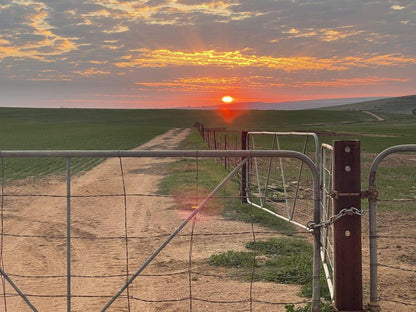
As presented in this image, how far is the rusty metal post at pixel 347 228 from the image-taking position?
4219 mm

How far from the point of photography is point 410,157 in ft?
81.7

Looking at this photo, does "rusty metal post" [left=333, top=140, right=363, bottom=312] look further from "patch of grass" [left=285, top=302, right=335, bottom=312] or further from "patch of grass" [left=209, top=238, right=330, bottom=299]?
"patch of grass" [left=209, top=238, right=330, bottom=299]

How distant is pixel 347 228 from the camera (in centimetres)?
426

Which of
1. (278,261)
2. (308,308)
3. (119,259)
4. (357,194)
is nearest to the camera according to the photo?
(357,194)

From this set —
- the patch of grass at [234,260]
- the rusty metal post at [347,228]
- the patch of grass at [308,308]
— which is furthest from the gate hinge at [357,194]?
the patch of grass at [234,260]

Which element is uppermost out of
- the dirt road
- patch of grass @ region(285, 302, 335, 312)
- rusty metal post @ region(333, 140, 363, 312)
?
rusty metal post @ region(333, 140, 363, 312)

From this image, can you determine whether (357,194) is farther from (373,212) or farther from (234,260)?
(234,260)

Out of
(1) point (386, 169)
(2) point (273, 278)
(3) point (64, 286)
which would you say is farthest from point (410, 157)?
(3) point (64, 286)

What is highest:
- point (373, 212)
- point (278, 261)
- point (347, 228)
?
point (373, 212)

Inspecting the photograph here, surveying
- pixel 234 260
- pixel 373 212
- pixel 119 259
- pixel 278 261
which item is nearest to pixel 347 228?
pixel 373 212

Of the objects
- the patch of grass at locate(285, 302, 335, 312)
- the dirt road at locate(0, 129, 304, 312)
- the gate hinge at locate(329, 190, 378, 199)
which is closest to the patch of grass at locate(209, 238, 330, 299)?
the dirt road at locate(0, 129, 304, 312)

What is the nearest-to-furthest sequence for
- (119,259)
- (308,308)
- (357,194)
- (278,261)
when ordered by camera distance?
(357,194) < (308,308) < (278,261) < (119,259)

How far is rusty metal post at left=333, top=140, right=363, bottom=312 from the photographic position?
166 inches

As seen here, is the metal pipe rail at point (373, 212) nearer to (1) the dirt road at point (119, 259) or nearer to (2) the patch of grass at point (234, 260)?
(1) the dirt road at point (119, 259)
